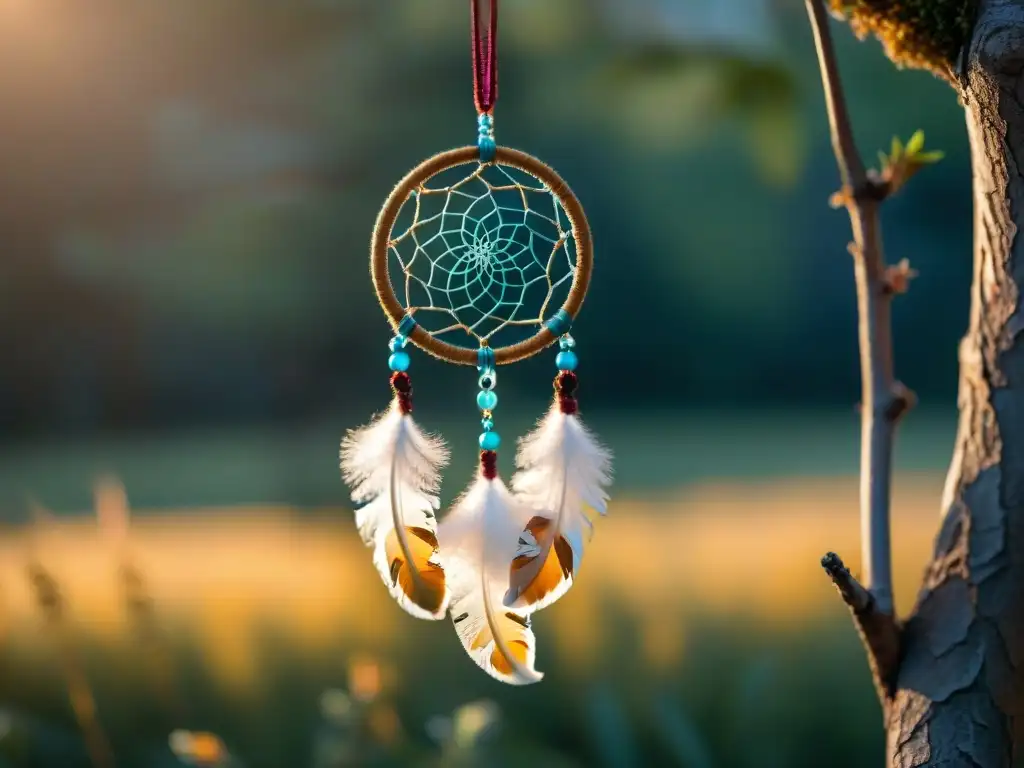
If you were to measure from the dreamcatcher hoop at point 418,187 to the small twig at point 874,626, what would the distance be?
293 mm

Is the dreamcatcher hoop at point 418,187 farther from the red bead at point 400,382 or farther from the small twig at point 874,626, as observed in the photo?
the small twig at point 874,626

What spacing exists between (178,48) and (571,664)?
1167 millimetres

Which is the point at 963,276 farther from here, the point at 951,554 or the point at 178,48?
the point at 178,48

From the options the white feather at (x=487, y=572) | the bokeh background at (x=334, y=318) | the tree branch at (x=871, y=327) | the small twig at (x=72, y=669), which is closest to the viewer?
the white feather at (x=487, y=572)

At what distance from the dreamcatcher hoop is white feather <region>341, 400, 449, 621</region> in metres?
0.07

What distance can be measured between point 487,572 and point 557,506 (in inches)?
3.1

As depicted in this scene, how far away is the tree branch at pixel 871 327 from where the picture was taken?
2.95 ft

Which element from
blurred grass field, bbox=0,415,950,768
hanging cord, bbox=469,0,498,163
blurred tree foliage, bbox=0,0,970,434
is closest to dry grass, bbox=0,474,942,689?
blurred grass field, bbox=0,415,950,768

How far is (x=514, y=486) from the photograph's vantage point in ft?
2.63

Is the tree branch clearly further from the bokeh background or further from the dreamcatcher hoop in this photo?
the bokeh background

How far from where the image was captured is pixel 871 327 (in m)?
0.93

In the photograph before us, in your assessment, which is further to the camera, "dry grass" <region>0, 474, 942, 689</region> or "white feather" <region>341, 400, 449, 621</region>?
"dry grass" <region>0, 474, 942, 689</region>

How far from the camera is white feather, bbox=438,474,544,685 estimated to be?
763 millimetres

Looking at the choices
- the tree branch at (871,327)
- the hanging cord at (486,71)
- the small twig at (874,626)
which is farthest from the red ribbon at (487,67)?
the small twig at (874,626)
